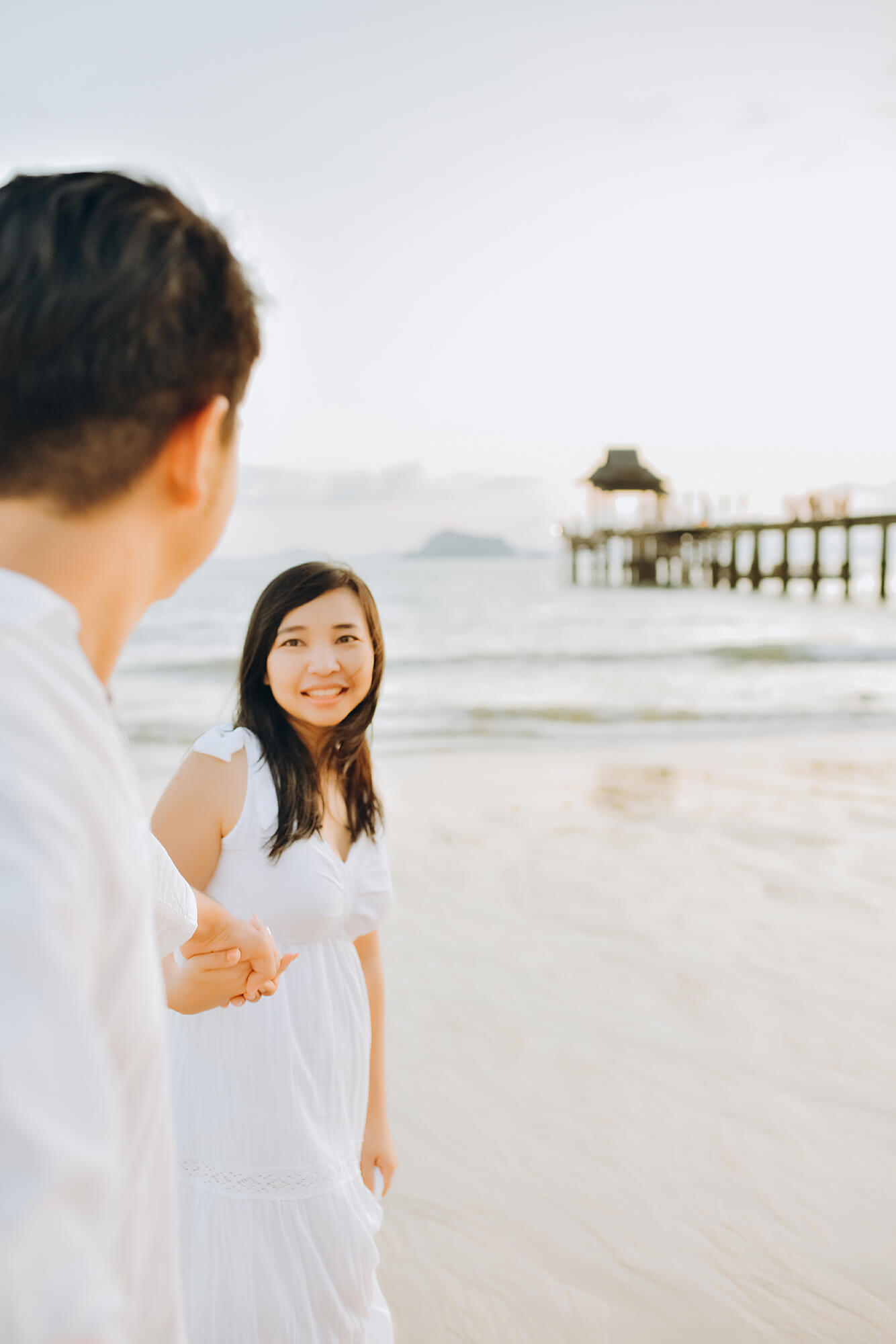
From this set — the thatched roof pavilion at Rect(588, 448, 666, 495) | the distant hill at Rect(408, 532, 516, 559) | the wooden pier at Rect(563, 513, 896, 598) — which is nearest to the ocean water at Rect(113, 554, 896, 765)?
the wooden pier at Rect(563, 513, 896, 598)

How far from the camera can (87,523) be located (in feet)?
2.97

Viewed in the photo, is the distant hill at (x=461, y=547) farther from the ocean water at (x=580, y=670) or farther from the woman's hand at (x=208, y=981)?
the woman's hand at (x=208, y=981)

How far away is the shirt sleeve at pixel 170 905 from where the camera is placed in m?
1.47

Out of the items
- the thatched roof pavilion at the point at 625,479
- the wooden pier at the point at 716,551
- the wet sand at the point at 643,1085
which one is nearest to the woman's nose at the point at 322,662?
the wet sand at the point at 643,1085

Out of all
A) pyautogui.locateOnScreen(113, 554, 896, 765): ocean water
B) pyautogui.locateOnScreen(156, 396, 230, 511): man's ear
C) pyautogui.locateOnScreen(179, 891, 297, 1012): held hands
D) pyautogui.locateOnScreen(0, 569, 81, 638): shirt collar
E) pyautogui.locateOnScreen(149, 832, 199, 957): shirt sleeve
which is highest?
pyautogui.locateOnScreen(156, 396, 230, 511): man's ear

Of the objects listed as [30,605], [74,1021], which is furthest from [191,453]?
[74,1021]

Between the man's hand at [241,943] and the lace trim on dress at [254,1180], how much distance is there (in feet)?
1.81

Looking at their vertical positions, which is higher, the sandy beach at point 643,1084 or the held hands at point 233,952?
the held hands at point 233,952

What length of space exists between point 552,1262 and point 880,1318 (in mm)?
905

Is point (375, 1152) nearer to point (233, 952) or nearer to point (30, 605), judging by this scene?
point (233, 952)

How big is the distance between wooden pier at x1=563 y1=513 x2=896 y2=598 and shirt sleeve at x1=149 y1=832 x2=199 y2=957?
34.3 meters

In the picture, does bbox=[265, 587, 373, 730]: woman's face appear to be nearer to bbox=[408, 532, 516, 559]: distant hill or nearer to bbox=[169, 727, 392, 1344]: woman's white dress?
bbox=[169, 727, 392, 1344]: woman's white dress

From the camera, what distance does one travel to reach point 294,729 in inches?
98.0

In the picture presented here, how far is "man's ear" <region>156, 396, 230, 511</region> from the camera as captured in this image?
0.94 m
